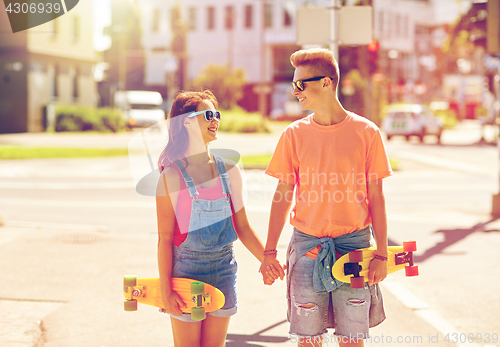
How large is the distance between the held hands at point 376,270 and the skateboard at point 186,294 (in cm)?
73

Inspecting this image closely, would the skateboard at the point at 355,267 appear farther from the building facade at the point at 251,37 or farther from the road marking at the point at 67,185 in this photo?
the building facade at the point at 251,37

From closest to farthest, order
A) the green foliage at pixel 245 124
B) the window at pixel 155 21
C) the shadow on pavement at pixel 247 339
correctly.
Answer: the shadow on pavement at pixel 247 339 < the green foliage at pixel 245 124 < the window at pixel 155 21

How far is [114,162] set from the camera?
2095cm

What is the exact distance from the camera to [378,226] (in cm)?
326

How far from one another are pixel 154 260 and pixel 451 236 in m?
4.20

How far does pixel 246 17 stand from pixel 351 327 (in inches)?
2513

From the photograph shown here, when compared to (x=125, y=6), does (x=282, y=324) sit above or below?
below

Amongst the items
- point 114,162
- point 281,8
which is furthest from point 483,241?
point 281,8

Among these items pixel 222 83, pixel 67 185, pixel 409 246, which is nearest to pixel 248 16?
pixel 222 83

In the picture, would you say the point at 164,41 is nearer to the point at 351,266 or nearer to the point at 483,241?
the point at 483,241

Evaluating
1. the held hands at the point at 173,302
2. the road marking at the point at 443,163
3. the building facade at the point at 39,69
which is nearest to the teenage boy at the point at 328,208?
the held hands at the point at 173,302

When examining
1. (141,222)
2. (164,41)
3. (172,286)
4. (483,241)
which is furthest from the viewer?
(164,41)

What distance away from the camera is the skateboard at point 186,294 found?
307 centimetres

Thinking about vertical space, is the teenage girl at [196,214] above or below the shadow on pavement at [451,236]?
above
